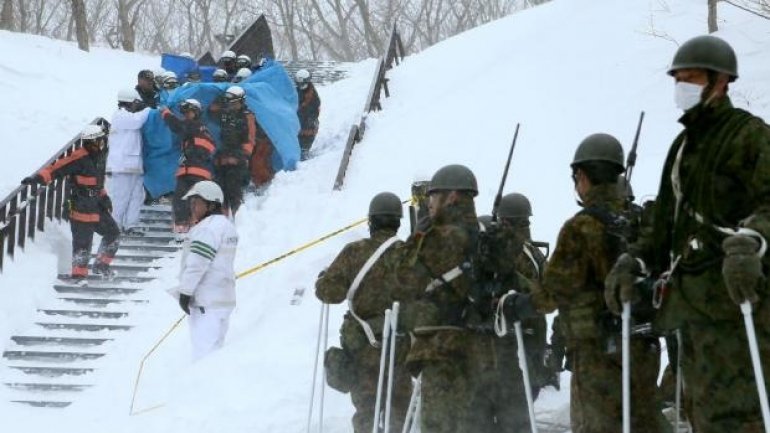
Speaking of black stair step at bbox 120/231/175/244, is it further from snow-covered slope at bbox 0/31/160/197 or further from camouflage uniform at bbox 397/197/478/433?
camouflage uniform at bbox 397/197/478/433

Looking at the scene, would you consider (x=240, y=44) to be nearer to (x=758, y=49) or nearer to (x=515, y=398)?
(x=758, y=49)

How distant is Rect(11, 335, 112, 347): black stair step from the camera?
36.4ft

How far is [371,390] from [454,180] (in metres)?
1.83

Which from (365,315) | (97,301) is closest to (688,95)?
(365,315)

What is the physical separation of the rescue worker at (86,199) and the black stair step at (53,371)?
1736 mm

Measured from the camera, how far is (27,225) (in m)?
13.1

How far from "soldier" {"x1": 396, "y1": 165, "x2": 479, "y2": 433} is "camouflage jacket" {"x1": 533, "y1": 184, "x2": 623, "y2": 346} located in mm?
779

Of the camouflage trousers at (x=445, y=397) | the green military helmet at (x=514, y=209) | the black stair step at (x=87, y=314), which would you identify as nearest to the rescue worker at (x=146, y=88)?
the black stair step at (x=87, y=314)

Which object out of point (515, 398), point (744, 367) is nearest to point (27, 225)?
point (515, 398)

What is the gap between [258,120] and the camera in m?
15.1

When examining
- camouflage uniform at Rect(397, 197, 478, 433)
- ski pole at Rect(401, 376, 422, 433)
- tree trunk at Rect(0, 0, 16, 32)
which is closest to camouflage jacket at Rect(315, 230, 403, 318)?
ski pole at Rect(401, 376, 422, 433)

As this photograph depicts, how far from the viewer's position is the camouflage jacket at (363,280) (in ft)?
22.9

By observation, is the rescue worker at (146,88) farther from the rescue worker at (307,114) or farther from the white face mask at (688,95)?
the white face mask at (688,95)

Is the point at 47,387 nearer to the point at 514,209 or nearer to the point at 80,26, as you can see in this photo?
the point at 514,209
